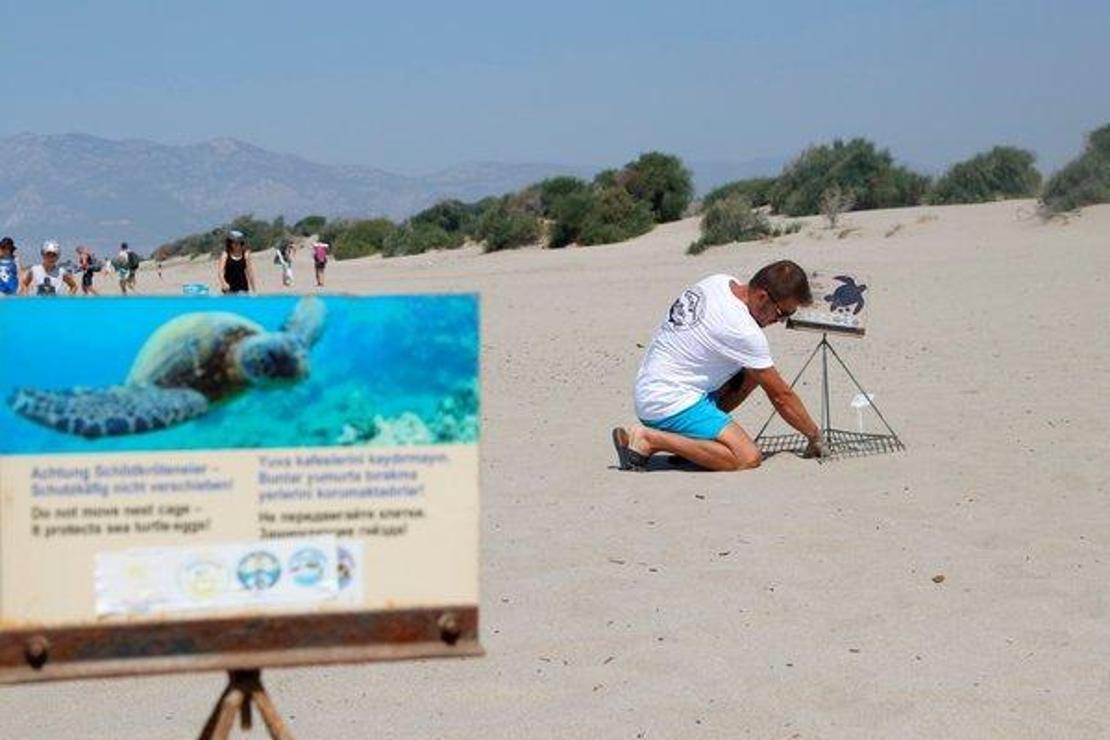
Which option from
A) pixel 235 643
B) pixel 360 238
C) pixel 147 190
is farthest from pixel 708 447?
pixel 147 190

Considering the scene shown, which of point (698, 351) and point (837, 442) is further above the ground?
point (698, 351)

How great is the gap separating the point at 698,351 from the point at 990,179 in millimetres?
32880

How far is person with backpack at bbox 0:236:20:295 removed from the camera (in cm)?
1720

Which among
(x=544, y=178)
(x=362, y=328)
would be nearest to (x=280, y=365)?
(x=362, y=328)

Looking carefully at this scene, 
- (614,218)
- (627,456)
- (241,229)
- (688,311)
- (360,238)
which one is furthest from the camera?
(241,229)

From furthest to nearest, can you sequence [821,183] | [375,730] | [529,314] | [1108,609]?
[821,183], [529,314], [1108,609], [375,730]

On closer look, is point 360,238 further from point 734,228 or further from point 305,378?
point 305,378

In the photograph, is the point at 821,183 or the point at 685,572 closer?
the point at 685,572

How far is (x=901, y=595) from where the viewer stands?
6348mm

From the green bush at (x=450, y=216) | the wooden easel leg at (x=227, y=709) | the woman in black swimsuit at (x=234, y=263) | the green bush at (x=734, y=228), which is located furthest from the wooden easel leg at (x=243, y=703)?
the green bush at (x=450, y=216)

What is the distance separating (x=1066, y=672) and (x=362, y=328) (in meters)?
2.91

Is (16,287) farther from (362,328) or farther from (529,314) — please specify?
(362,328)

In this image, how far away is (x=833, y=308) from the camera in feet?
32.2

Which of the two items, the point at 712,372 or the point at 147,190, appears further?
the point at 147,190
